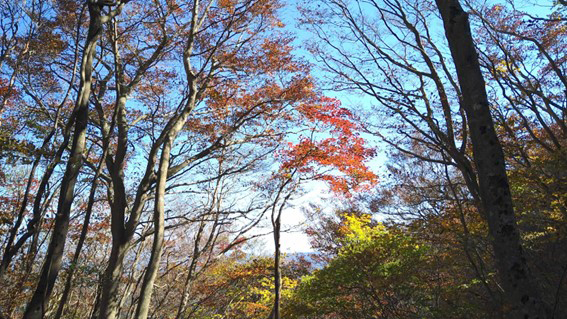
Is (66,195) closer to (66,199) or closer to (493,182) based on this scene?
(66,199)

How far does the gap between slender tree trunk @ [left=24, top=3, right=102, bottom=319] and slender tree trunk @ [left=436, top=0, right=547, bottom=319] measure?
425 centimetres

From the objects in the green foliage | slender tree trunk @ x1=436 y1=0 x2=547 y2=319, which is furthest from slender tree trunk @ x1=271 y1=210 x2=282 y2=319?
slender tree trunk @ x1=436 y1=0 x2=547 y2=319

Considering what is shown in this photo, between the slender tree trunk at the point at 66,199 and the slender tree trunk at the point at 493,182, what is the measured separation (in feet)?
13.9

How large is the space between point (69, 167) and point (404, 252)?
592 cm

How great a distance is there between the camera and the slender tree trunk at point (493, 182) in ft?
7.94

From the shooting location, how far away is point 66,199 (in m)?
3.69

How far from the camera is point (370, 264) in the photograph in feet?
21.5

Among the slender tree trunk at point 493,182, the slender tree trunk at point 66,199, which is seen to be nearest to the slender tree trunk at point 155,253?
the slender tree trunk at point 66,199

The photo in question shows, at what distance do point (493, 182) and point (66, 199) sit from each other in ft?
14.2

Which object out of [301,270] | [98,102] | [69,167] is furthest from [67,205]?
[301,270]

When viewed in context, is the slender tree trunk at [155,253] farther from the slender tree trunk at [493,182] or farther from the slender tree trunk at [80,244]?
the slender tree trunk at [493,182]

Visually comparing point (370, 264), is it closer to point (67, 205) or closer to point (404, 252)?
point (404, 252)

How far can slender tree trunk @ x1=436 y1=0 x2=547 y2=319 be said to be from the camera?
7.94 feet

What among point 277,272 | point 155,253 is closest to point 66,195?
point 155,253
